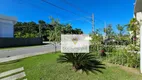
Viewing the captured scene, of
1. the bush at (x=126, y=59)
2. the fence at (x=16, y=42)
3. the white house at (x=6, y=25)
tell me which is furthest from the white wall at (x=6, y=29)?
the bush at (x=126, y=59)

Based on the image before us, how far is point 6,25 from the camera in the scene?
27.9 metres

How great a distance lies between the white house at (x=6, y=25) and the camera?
87.9 feet

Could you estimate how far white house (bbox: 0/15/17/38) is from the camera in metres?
26.8

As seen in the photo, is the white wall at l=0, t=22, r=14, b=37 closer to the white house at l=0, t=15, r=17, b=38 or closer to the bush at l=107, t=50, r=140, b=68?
the white house at l=0, t=15, r=17, b=38

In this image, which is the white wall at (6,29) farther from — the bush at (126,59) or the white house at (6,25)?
the bush at (126,59)

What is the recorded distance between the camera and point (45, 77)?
5.50 m

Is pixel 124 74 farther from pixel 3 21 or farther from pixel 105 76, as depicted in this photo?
pixel 3 21

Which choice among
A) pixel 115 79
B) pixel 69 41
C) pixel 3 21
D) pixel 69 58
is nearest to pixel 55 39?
pixel 69 41

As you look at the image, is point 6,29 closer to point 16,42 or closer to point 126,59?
point 16,42

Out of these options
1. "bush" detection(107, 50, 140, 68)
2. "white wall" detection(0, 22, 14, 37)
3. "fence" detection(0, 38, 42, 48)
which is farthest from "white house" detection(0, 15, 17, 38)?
"bush" detection(107, 50, 140, 68)

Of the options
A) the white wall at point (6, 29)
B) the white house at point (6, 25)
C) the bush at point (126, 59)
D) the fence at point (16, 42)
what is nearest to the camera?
the bush at point (126, 59)

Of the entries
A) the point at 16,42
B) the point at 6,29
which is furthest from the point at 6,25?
the point at 16,42

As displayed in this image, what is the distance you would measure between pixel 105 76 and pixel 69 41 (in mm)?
6003

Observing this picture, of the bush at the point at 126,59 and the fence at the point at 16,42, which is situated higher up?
the fence at the point at 16,42
